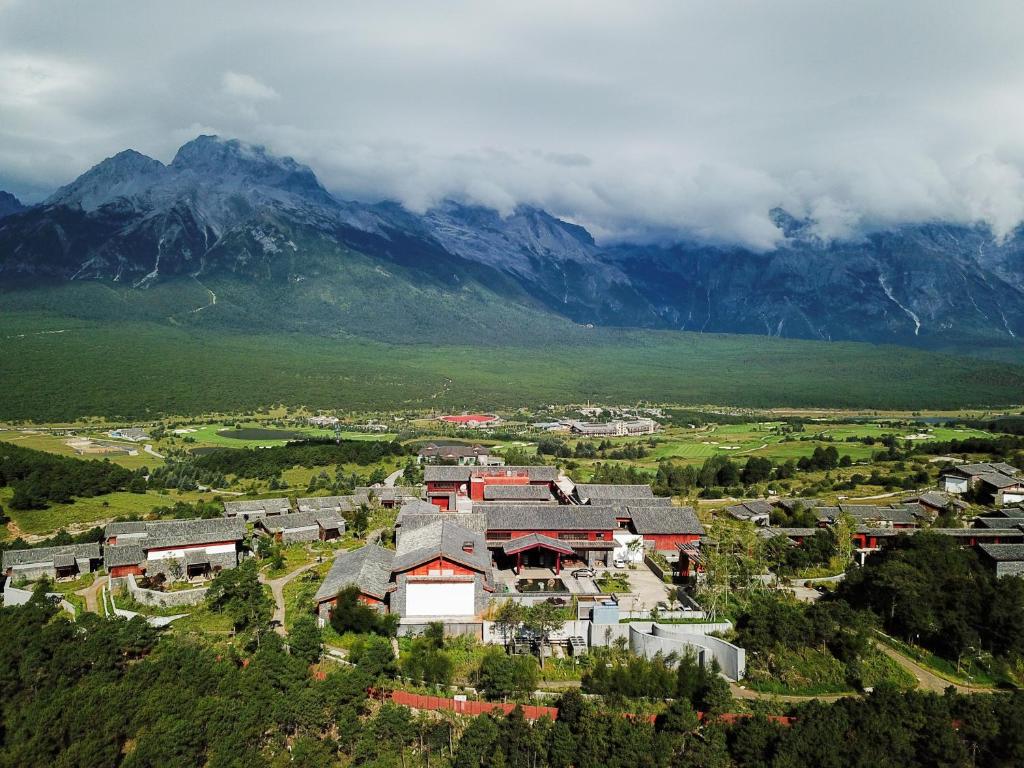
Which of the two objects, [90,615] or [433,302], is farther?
[433,302]

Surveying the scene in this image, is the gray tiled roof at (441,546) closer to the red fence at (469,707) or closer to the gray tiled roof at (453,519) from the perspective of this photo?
the gray tiled roof at (453,519)

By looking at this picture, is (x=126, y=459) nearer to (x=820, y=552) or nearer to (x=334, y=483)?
(x=334, y=483)

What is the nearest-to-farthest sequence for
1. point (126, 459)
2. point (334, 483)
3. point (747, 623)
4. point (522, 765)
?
point (522, 765) < point (747, 623) < point (334, 483) < point (126, 459)

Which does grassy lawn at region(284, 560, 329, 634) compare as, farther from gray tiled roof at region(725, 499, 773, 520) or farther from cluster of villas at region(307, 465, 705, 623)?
gray tiled roof at region(725, 499, 773, 520)

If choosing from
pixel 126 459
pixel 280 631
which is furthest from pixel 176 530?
pixel 126 459

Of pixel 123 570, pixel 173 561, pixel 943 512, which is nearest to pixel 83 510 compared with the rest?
pixel 123 570

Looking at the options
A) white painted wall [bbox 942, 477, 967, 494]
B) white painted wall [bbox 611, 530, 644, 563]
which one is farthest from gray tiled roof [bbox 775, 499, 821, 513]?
white painted wall [bbox 611, 530, 644, 563]
